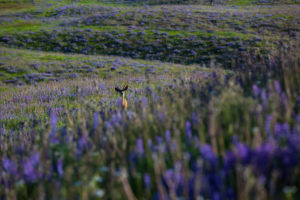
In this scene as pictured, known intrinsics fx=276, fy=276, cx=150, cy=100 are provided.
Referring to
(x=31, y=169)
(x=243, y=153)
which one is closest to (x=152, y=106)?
(x=31, y=169)

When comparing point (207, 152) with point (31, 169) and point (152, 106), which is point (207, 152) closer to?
point (31, 169)

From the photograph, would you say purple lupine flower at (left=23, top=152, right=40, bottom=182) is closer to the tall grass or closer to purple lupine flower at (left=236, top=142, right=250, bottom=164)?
the tall grass

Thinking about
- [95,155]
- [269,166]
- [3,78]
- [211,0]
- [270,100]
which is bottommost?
[3,78]

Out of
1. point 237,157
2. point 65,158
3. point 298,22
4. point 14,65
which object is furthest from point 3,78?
point 298,22

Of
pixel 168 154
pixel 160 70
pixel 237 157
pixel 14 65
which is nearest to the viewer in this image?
pixel 237 157

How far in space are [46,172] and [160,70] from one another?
55.3ft

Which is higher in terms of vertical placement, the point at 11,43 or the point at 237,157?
the point at 237,157

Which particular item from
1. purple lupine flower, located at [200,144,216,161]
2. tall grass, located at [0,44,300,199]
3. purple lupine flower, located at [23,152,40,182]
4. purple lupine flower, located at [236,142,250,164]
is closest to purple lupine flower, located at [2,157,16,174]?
tall grass, located at [0,44,300,199]

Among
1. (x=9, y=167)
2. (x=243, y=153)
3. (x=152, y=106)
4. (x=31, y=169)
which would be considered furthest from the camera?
(x=152, y=106)

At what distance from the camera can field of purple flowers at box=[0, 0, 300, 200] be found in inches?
73.9

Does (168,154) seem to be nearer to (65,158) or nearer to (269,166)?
(269,166)

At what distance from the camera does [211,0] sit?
52438 millimetres

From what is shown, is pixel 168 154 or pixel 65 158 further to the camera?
pixel 65 158

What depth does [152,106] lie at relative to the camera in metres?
3.92
